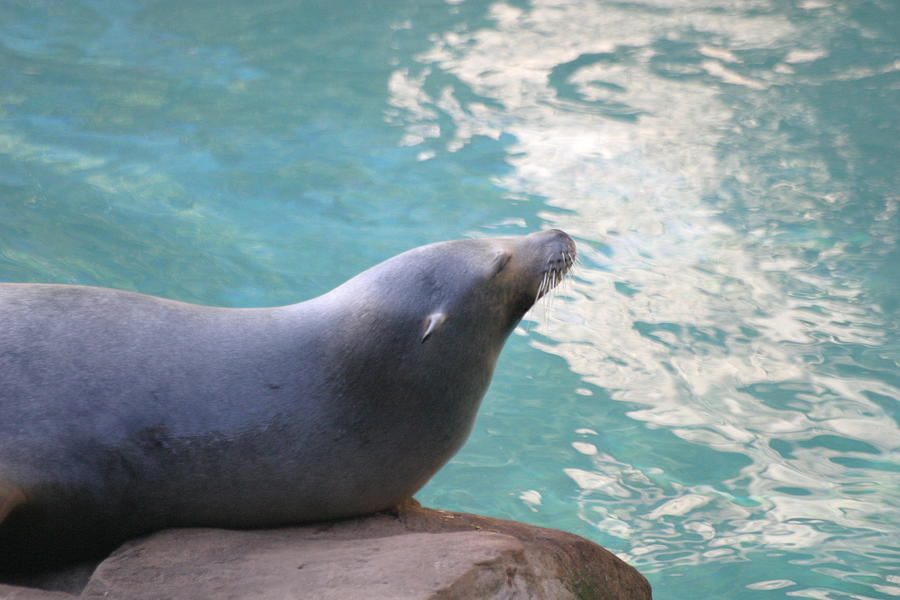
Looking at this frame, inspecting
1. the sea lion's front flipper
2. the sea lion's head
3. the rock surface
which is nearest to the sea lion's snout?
the sea lion's head

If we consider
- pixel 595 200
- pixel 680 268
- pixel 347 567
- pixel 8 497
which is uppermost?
pixel 8 497

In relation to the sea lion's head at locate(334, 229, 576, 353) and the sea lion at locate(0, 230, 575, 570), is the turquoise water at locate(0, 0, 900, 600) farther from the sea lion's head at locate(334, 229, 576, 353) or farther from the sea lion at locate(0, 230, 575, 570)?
the sea lion at locate(0, 230, 575, 570)

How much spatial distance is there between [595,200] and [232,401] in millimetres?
6888

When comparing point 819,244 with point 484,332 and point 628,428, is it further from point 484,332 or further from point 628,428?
point 484,332

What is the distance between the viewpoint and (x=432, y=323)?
2.82 metres

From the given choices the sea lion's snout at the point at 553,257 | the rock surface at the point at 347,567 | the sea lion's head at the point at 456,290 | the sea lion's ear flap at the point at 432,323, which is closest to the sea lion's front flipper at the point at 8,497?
the rock surface at the point at 347,567

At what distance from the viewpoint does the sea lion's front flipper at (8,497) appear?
229 cm

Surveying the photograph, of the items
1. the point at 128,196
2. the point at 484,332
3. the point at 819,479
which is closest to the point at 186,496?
the point at 484,332

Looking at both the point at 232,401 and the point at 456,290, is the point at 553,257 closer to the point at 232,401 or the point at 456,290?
the point at 456,290

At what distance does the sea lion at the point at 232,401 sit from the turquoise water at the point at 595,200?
5.51 m

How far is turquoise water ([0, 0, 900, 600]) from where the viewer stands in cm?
778

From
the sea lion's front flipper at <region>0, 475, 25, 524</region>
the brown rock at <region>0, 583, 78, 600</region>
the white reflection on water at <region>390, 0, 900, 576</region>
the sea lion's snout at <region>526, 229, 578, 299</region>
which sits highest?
the sea lion's snout at <region>526, 229, 578, 299</region>

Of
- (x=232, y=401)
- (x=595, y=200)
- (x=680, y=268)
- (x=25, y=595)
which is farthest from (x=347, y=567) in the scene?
(x=595, y=200)

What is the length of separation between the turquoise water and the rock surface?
18.2ft
